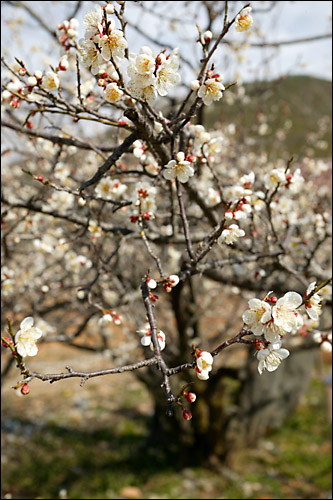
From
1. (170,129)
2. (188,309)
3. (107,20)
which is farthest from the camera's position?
(188,309)

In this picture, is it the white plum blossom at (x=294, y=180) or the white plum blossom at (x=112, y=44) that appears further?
the white plum blossom at (x=294, y=180)

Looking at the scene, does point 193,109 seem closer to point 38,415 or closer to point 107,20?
point 107,20

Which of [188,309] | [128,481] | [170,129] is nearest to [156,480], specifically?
[128,481]

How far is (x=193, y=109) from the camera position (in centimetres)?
154

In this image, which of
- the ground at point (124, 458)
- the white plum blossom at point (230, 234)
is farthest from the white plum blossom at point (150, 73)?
the ground at point (124, 458)

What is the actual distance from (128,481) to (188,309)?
2081mm

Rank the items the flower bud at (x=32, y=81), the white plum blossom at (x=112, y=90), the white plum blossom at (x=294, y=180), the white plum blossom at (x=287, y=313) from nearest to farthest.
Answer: the white plum blossom at (x=287, y=313) < the white plum blossom at (x=112, y=90) < the flower bud at (x=32, y=81) < the white plum blossom at (x=294, y=180)

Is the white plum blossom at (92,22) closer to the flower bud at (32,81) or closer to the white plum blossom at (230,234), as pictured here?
the flower bud at (32,81)

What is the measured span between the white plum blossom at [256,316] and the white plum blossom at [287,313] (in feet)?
0.11

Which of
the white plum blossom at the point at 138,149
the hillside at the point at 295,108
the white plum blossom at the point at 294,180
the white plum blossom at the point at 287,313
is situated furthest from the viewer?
the hillside at the point at 295,108

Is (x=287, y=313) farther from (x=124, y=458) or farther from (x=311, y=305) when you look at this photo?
(x=124, y=458)

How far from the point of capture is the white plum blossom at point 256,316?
1.29 m

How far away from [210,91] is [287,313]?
2.58ft

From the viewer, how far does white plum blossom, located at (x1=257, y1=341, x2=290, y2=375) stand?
131 cm
